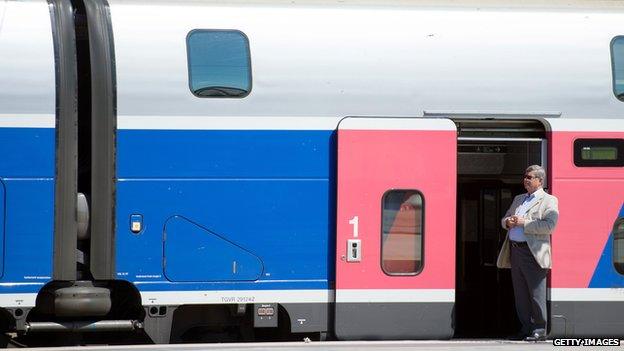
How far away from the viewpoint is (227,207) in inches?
349

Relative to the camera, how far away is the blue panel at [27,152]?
8.54 m

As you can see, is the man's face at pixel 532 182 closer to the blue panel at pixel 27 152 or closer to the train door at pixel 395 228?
the train door at pixel 395 228

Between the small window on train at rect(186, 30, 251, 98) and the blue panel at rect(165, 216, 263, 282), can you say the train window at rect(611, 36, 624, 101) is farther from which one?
the blue panel at rect(165, 216, 263, 282)

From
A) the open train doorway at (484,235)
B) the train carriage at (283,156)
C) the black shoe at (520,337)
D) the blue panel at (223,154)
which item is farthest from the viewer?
the open train doorway at (484,235)

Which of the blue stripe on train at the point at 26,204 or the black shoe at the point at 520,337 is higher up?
the blue stripe on train at the point at 26,204

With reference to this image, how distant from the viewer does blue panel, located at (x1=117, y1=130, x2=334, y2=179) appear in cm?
874

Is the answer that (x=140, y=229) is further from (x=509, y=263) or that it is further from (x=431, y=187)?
(x=509, y=263)

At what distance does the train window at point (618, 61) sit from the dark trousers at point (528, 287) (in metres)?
1.77

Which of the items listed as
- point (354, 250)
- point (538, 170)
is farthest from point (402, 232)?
point (538, 170)

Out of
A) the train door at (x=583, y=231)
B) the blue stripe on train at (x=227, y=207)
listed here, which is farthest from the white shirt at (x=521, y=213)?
the blue stripe on train at (x=227, y=207)

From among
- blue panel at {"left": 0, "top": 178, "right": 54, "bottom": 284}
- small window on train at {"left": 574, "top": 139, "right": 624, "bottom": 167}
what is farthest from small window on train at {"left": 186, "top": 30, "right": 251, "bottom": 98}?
small window on train at {"left": 574, "top": 139, "right": 624, "bottom": 167}

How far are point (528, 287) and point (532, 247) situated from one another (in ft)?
1.38

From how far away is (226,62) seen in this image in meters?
8.97

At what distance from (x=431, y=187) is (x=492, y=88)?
1.08 m
